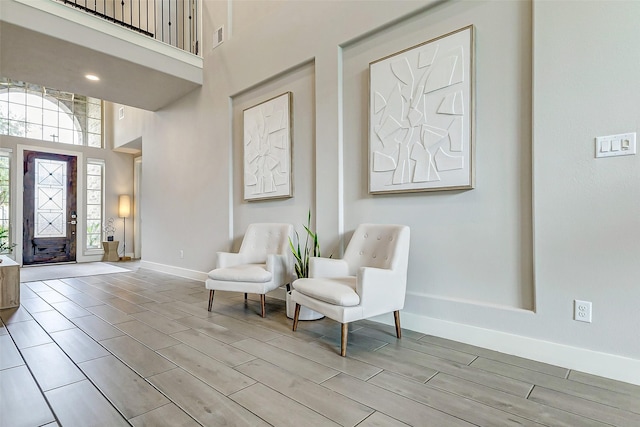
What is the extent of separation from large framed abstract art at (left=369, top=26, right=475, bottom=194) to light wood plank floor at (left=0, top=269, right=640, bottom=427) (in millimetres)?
1231

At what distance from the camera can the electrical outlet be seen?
1.95 meters

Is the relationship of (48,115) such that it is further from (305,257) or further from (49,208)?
(305,257)

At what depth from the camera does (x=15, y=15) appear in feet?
11.2

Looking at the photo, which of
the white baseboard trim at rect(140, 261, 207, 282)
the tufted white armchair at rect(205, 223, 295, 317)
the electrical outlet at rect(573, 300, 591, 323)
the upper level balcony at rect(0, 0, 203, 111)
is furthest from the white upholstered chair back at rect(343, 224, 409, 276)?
the upper level balcony at rect(0, 0, 203, 111)

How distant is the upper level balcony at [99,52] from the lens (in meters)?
3.59

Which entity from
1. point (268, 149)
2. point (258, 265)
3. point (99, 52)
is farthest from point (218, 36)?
point (258, 265)

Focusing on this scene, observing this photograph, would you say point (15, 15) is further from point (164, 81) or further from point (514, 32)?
point (514, 32)

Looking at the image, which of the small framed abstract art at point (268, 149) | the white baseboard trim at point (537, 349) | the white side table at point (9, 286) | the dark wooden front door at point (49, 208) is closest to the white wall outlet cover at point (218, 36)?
the small framed abstract art at point (268, 149)

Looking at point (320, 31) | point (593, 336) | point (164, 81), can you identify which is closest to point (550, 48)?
point (593, 336)

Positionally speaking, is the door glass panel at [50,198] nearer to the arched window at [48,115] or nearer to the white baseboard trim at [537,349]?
the arched window at [48,115]

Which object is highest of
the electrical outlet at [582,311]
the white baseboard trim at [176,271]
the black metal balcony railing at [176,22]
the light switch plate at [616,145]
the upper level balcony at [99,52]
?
the black metal balcony railing at [176,22]

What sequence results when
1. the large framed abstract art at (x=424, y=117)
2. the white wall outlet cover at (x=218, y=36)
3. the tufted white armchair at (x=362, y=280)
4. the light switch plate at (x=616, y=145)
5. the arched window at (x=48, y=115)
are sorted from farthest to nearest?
1. the arched window at (x=48, y=115)
2. the white wall outlet cover at (x=218, y=36)
3. the large framed abstract art at (x=424, y=117)
4. the tufted white armchair at (x=362, y=280)
5. the light switch plate at (x=616, y=145)

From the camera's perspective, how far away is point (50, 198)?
7.03m

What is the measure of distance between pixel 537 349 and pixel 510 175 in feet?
3.72
